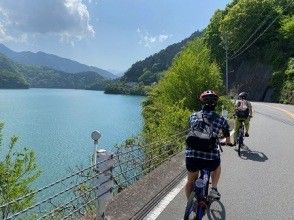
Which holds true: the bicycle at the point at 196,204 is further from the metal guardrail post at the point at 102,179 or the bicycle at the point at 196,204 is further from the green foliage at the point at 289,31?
the green foliage at the point at 289,31

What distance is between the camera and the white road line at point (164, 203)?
653cm

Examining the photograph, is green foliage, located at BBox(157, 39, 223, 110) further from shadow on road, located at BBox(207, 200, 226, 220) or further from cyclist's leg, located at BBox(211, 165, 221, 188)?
cyclist's leg, located at BBox(211, 165, 221, 188)

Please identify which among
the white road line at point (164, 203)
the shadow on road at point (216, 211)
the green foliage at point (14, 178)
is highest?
the shadow on road at point (216, 211)

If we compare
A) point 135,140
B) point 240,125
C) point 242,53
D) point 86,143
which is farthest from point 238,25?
point 240,125

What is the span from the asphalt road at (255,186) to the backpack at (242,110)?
1125 mm

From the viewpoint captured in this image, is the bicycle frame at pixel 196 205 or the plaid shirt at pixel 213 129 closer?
the bicycle frame at pixel 196 205

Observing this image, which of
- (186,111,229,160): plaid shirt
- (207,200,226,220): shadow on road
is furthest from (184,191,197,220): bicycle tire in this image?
(207,200,226,220): shadow on road

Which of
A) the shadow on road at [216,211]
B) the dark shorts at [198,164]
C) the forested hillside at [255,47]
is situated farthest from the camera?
the forested hillside at [255,47]

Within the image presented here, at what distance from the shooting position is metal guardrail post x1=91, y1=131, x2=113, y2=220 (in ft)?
19.7

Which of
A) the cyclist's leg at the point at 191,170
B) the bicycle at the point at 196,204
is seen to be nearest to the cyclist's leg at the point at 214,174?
the cyclist's leg at the point at 191,170

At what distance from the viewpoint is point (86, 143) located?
4728cm

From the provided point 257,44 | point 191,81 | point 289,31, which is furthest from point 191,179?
point 257,44

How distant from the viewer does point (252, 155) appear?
12773mm

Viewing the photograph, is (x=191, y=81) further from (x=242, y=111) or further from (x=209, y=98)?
(x=209, y=98)
